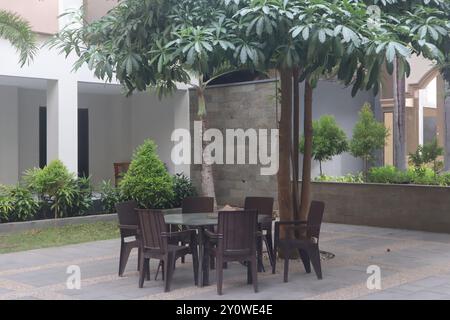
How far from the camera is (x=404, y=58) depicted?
6586mm

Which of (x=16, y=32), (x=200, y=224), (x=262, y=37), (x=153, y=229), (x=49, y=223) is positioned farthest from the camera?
(x=49, y=223)

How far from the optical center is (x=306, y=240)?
27.4 ft

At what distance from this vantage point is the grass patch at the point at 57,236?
37.4 ft

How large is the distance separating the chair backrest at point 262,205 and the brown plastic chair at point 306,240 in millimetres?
557

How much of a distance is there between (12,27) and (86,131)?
863 cm

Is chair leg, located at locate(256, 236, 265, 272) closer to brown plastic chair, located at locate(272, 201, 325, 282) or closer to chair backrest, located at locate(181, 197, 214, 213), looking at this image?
brown plastic chair, located at locate(272, 201, 325, 282)

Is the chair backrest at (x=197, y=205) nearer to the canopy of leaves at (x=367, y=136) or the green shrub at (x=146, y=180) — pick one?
the green shrub at (x=146, y=180)

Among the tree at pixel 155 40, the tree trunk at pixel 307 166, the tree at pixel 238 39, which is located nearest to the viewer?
the tree at pixel 238 39

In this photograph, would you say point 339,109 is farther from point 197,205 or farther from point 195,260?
point 195,260

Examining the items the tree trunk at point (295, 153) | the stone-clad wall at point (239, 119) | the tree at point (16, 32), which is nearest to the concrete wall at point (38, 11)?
the tree at point (16, 32)

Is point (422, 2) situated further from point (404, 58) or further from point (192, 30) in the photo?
point (192, 30)

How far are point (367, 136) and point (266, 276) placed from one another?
291 inches

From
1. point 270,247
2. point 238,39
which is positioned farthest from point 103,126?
point 238,39

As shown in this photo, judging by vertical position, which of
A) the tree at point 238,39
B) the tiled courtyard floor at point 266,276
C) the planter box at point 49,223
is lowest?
the tiled courtyard floor at point 266,276
